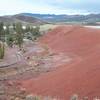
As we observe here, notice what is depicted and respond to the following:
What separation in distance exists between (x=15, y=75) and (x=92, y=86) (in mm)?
11762

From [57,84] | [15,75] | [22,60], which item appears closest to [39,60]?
[22,60]

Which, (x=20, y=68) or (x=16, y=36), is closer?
(x=20, y=68)

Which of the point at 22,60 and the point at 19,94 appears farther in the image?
the point at 22,60

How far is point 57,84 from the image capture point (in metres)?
30.2

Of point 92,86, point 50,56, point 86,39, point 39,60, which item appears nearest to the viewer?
point 92,86

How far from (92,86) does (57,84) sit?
3952 mm

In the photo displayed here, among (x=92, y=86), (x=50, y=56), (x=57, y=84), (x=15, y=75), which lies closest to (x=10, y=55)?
(x=50, y=56)

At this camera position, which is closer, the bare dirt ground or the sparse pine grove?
the bare dirt ground

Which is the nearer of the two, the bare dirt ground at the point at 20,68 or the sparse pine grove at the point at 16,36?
the bare dirt ground at the point at 20,68

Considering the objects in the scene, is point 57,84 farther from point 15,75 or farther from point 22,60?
point 22,60

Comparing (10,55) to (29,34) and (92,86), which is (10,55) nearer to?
(92,86)

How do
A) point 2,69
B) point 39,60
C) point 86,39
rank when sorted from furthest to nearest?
point 86,39, point 39,60, point 2,69

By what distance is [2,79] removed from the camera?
34562 mm

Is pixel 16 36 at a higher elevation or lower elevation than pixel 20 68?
higher
